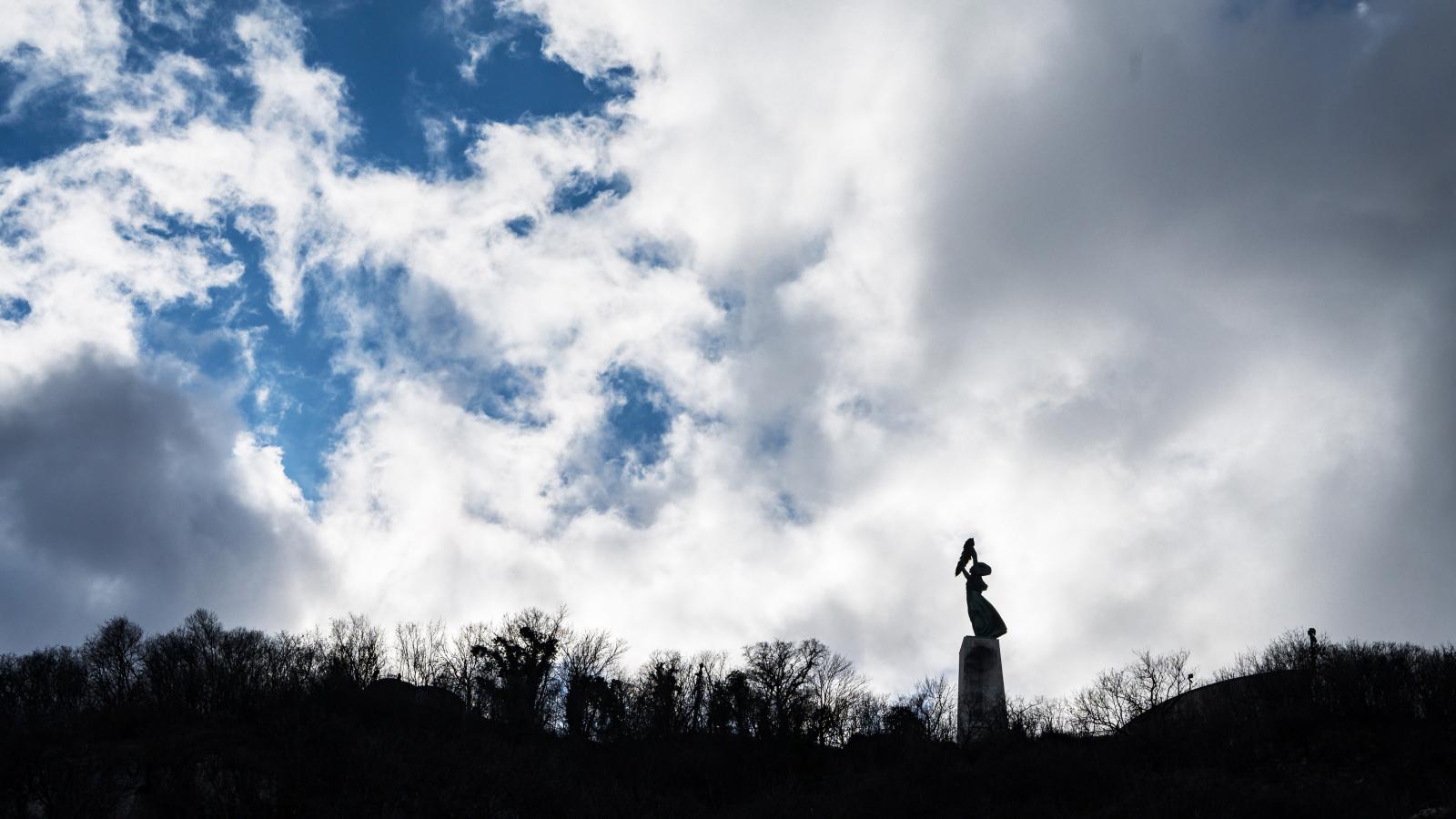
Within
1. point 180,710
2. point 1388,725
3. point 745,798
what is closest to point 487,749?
point 745,798

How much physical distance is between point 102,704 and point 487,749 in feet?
58.0

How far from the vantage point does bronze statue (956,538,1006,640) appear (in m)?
34.0

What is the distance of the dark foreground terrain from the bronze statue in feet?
10.8

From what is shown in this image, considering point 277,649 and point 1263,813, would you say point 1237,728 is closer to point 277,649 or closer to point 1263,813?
point 1263,813

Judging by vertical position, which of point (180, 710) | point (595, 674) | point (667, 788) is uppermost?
point (595, 674)

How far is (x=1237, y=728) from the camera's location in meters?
30.2

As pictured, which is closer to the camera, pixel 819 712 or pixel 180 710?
pixel 180 710

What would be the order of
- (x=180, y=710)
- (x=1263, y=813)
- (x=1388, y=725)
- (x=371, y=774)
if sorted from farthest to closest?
(x=180, y=710)
(x=371, y=774)
(x=1388, y=725)
(x=1263, y=813)

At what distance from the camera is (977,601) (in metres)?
34.8

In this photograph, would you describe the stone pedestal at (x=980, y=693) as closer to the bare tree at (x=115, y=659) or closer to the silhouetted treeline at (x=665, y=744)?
the silhouetted treeline at (x=665, y=744)

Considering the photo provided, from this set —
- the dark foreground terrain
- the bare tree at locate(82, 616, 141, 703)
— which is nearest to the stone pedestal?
the dark foreground terrain

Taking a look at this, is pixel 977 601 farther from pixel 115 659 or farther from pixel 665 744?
pixel 115 659

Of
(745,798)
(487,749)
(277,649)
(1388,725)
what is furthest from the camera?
(277,649)

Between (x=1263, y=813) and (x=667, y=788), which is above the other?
(x=667, y=788)
